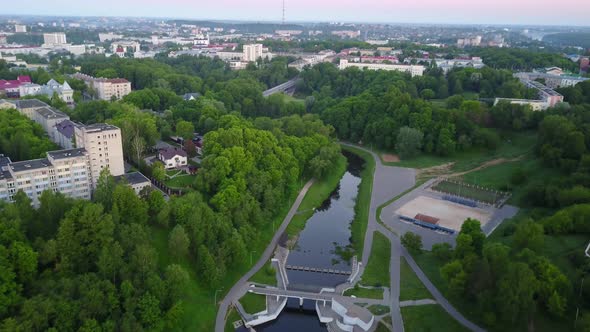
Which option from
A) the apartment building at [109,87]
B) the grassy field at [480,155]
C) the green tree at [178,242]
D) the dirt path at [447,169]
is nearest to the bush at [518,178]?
the dirt path at [447,169]

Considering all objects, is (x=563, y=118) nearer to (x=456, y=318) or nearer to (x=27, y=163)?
(x=456, y=318)

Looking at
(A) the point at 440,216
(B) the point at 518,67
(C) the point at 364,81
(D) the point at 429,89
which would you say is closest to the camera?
(A) the point at 440,216

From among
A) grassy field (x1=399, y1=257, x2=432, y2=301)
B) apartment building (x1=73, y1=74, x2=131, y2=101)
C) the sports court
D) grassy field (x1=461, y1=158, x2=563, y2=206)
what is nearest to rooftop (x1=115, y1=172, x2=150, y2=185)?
grassy field (x1=399, y1=257, x2=432, y2=301)

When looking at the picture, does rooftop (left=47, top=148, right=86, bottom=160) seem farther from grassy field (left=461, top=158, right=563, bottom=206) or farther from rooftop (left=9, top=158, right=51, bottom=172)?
grassy field (left=461, top=158, right=563, bottom=206)

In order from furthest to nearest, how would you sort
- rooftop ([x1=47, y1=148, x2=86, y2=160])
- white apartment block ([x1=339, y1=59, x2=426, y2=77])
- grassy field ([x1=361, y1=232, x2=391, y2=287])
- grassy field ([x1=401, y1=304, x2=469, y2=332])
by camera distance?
1. white apartment block ([x1=339, y1=59, x2=426, y2=77])
2. rooftop ([x1=47, y1=148, x2=86, y2=160])
3. grassy field ([x1=361, y1=232, x2=391, y2=287])
4. grassy field ([x1=401, y1=304, x2=469, y2=332])

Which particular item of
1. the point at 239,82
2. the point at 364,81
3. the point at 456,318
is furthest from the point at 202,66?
the point at 456,318

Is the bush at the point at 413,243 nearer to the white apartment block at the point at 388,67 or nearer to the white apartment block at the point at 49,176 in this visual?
the white apartment block at the point at 49,176
